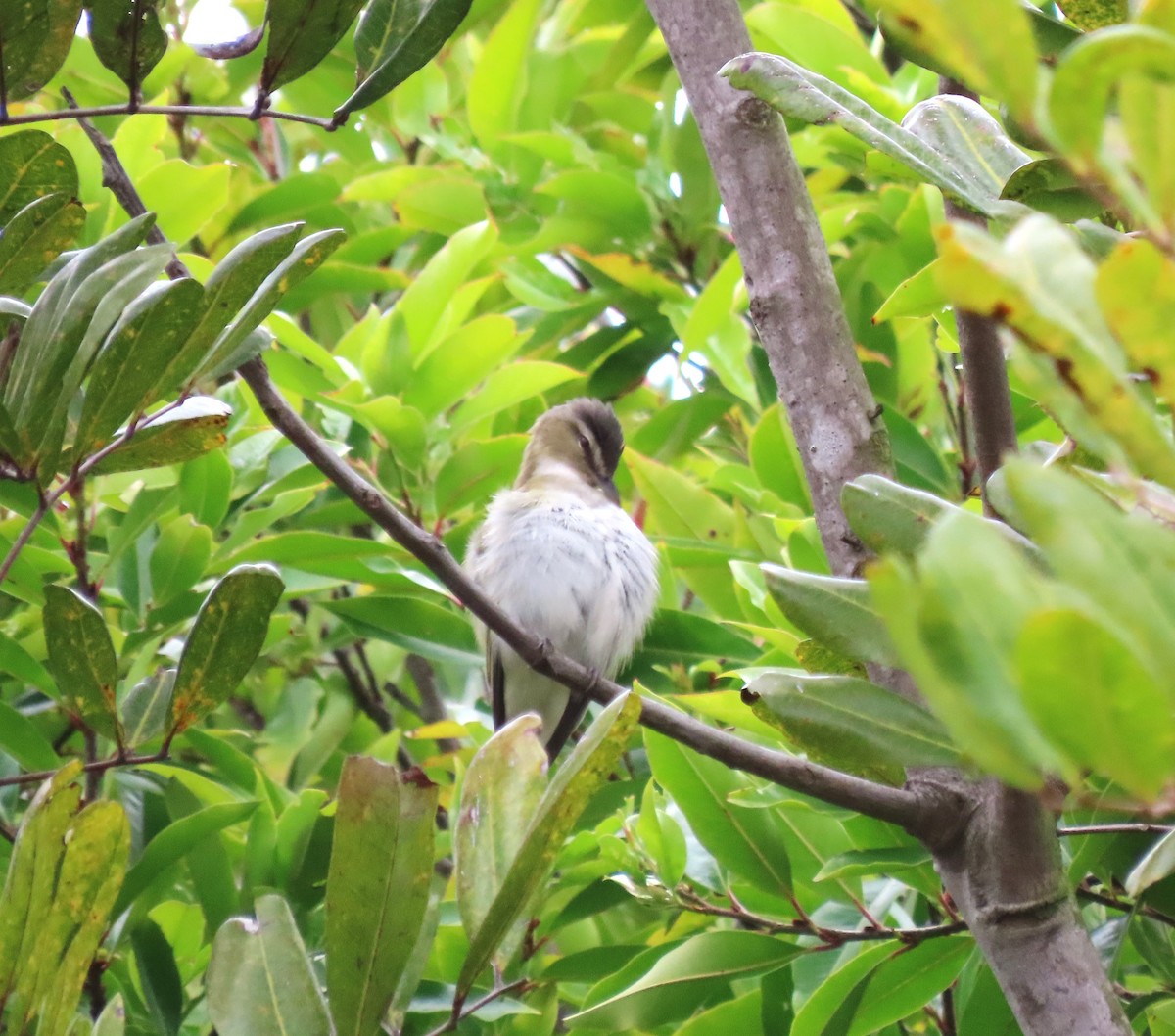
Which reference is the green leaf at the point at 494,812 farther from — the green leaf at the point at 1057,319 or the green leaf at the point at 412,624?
the green leaf at the point at 412,624

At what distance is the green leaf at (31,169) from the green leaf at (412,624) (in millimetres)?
1231

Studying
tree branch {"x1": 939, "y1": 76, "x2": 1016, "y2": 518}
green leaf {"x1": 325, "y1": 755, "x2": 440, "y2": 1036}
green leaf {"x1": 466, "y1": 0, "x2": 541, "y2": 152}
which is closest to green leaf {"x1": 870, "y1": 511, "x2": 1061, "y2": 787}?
tree branch {"x1": 939, "y1": 76, "x2": 1016, "y2": 518}

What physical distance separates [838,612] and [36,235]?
33.6 inches

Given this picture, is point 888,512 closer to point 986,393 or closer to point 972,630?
point 986,393

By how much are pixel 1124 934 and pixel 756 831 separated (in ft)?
1.51

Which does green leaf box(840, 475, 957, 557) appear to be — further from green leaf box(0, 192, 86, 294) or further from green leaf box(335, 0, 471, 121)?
green leaf box(0, 192, 86, 294)

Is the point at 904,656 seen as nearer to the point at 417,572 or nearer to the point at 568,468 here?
the point at 417,572

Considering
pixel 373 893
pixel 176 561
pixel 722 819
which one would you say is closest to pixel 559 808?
pixel 373 893

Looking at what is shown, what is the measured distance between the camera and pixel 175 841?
1797 mm

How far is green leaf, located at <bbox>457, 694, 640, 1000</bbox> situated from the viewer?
958 mm

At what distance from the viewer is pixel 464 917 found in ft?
3.70

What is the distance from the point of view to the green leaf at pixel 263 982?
1162 mm

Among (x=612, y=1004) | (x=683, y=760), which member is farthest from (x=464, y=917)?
(x=683, y=760)

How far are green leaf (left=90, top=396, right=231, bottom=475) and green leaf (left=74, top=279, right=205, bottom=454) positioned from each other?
64mm
